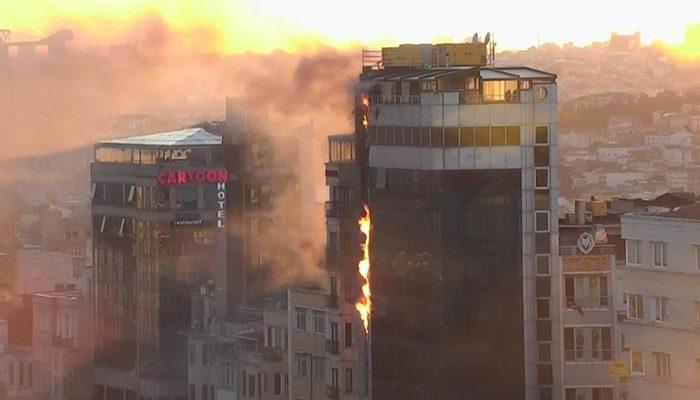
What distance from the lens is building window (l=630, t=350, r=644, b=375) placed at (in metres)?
90.0

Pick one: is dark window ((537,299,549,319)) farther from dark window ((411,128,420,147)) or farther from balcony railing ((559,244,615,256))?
dark window ((411,128,420,147))

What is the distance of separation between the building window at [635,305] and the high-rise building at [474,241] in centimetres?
756

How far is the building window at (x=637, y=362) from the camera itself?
90.0 metres

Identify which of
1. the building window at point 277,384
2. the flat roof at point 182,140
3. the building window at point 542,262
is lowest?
the building window at point 277,384

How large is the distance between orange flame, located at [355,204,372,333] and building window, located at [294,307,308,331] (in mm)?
7394

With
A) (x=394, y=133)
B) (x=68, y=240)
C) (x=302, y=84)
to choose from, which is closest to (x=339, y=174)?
(x=394, y=133)

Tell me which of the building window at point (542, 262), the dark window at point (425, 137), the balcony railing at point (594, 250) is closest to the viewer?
the balcony railing at point (594, 250)

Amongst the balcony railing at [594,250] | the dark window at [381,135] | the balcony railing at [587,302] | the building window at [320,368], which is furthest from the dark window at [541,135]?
the building window at [320,368]

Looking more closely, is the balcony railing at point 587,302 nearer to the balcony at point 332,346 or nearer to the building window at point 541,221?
the building window at point 541,221

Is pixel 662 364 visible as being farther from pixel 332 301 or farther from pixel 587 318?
pixel 332 301

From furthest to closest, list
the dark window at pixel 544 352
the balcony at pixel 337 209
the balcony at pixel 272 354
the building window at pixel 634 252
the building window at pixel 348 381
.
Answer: the balcony at pixel 272 354 < the building window at pixel 348 381 < the balcony at pixel 337 209 < the dark window at pixel 544 352 < the building window at pixel 634 252

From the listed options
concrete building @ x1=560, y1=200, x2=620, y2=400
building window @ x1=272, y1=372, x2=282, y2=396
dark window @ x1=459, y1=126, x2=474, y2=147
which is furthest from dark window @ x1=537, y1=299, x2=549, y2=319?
building window @ x1=272, y1=372, x2=282, y2=396

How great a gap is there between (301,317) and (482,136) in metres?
17.2

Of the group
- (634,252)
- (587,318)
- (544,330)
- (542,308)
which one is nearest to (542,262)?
(542,308)
